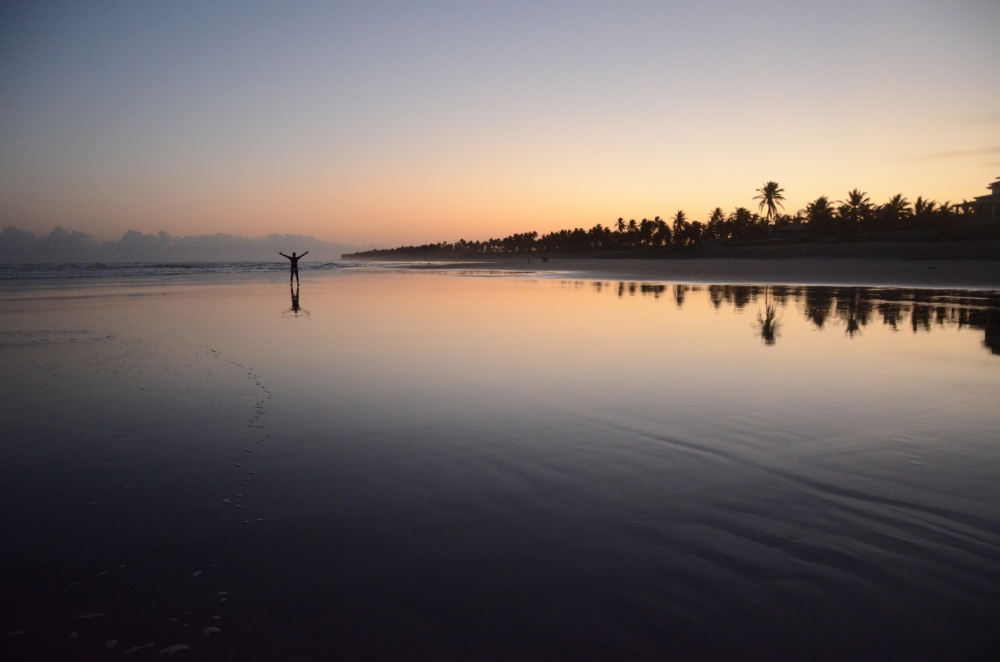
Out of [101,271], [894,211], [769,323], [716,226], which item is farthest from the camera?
[716,226]

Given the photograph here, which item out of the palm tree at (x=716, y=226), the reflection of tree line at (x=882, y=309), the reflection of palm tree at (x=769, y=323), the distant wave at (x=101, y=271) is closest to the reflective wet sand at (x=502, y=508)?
the reflection of palm tree at (x=769, y=323)

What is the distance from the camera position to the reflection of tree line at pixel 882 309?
46.8 feet

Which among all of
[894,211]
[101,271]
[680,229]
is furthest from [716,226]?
[101,271]

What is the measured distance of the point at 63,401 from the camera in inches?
288

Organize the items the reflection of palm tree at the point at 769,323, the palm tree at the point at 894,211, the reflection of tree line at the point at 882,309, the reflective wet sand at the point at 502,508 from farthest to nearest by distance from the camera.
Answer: the palm tree at the point at 894,211 → the reflection of tree line at the point at 882,309 → the reflection of palm tree at the point at 769,323 → the reflective wet sand at the point at 502,508

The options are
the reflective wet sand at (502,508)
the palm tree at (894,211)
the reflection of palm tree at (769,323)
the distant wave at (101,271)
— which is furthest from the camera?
the palm tree at (894,211)

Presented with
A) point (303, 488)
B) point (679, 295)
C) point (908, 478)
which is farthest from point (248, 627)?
point (679, 295)

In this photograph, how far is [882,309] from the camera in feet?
60.4

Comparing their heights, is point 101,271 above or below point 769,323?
above

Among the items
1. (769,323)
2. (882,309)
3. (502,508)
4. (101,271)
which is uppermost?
(101,271)

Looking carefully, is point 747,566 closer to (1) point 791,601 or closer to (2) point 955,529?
(1) point 791,601

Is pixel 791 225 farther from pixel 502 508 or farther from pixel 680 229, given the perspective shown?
pixel 502 508

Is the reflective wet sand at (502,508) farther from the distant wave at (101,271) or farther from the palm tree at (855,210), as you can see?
the palm tree at (855,210)

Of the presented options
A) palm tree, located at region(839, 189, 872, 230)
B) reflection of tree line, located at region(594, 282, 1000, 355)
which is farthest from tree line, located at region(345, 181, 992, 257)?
reflection of tree line, located at region(594, 282, 1000, 355)
